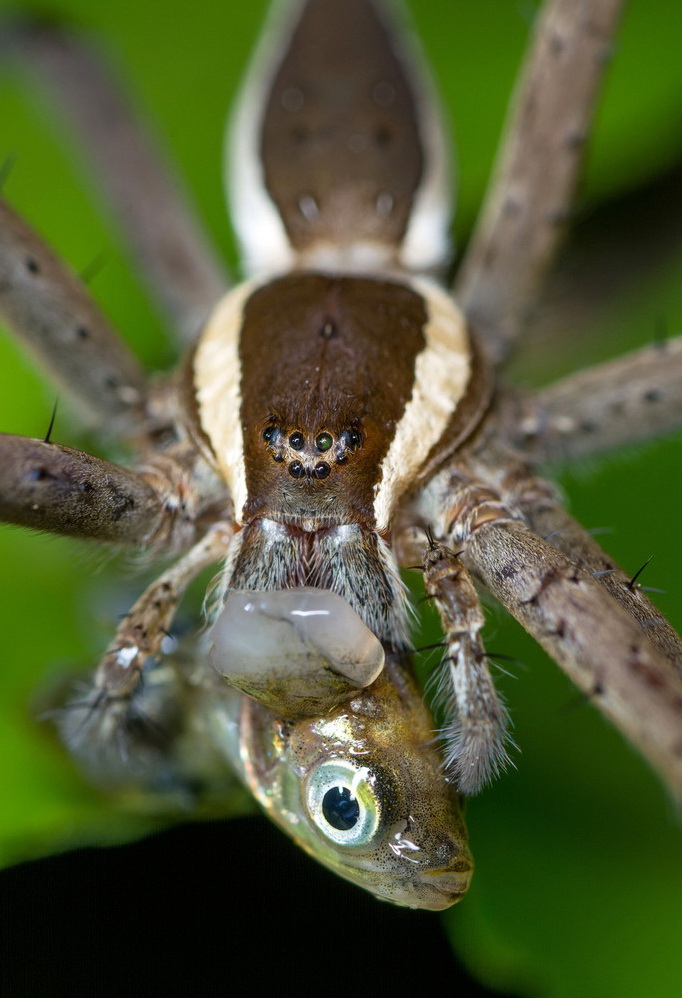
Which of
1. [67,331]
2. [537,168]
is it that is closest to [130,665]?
[67,331]

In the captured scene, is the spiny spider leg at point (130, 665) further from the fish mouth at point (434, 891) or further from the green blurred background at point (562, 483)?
the fish mouth at point (434, 891)

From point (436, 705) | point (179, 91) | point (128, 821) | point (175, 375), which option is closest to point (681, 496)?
point (436, 705)

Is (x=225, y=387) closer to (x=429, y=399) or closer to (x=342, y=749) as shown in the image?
(x=429, y=399)

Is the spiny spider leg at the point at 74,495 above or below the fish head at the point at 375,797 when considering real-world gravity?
above

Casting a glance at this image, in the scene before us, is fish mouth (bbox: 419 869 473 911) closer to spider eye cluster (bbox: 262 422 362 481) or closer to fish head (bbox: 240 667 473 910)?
fish head (bbox: 240 667 473 910)

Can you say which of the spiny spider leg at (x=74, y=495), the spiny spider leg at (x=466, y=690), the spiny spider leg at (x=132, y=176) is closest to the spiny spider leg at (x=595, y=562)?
the spiny spider leg at (x=466, y=690)

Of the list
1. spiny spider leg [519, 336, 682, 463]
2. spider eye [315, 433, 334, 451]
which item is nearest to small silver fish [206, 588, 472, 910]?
spider eye [315, 433, 334, 451]

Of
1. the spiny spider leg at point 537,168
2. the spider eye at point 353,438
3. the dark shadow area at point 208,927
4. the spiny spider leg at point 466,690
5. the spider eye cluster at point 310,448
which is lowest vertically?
the dark shadow area at point 208,927

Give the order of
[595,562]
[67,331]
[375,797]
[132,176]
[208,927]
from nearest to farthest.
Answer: [375,797] → [208,927] → [595,562] → [67,331] → [132,176]
